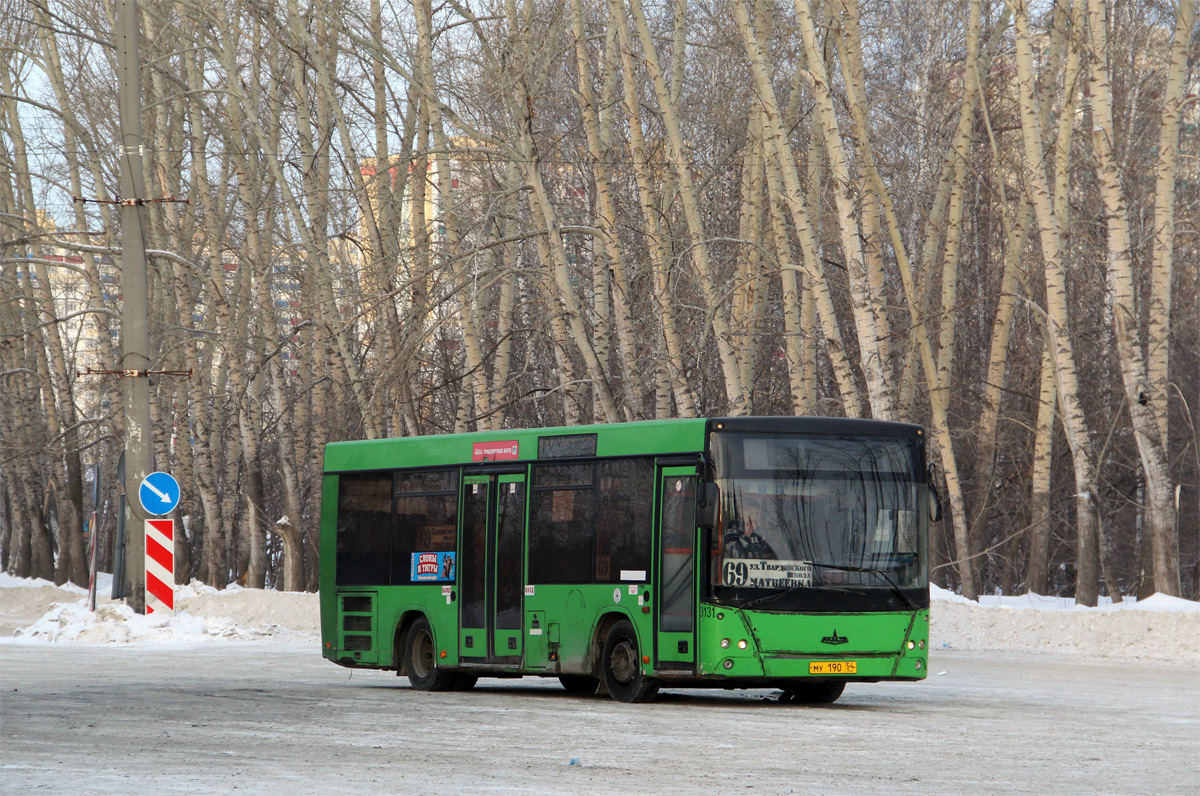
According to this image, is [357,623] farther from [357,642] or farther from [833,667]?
[833,667]

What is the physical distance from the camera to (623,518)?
52.9 feet

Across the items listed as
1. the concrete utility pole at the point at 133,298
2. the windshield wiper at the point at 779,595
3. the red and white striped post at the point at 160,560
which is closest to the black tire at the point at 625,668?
the windshield wiper at the point at 779,595

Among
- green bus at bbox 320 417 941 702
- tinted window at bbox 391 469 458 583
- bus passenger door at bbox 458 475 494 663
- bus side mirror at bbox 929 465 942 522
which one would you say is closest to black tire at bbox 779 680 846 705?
green bus at bbox 320 417 941 702

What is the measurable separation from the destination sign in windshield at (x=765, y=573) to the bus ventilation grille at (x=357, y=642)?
5.34 metres

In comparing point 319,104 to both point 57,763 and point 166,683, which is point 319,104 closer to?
point 166,683

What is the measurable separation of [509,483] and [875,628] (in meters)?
3.94

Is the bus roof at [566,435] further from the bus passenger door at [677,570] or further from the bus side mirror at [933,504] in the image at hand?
the bus side mirror at [933,504]

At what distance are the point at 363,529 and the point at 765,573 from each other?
18.2ft

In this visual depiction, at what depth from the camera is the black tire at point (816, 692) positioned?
1634 cm

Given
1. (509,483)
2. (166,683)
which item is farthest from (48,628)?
(509,483)

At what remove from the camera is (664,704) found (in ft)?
52.3

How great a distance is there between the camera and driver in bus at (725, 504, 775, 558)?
50.0ft

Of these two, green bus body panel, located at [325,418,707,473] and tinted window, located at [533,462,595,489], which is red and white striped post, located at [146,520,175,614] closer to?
green bus body panel, located at [325,418,707,473]

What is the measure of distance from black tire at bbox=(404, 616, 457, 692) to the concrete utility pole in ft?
15.4
